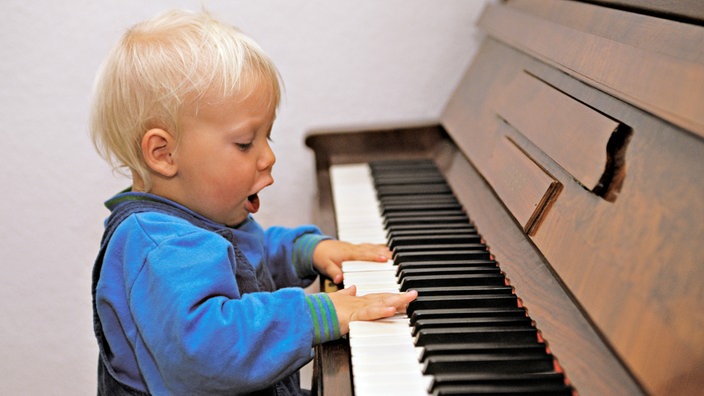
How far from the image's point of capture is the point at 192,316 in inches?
39.8

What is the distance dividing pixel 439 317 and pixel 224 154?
0.43 metres

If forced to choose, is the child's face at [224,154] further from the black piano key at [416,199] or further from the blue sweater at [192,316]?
the black piano key at [416,199]

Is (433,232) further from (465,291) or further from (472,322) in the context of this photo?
(472,322)

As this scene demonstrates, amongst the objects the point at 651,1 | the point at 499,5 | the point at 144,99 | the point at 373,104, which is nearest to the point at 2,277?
the point at 373,104

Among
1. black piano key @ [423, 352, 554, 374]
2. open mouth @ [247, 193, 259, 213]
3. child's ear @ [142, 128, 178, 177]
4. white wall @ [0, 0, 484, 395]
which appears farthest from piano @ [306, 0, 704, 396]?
white wall @ [0, 0, 484, 395]

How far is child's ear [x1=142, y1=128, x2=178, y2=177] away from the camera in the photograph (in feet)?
3.83

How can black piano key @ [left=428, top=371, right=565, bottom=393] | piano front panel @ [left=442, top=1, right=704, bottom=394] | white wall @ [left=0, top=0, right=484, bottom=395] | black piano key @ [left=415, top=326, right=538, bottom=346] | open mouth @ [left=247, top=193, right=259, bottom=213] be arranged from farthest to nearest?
white wall @ [left=0, top=0, right=484, bottom=395] → open mouth @ [left=247, top=193, right=259, bottom=213] → black piano key @ [left=415, top=326, right=538, bottom=346] → black piano key @ [left=428, top=371, right=565, bottom=393] → piano front panel @ [left=442, top=1, right=704, bottom=394]

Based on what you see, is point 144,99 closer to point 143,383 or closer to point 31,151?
point 143,383

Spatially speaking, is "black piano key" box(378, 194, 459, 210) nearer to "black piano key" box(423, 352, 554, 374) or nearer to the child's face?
the child's face

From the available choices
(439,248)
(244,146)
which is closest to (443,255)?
(439,248)

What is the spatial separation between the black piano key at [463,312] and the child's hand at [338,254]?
0.28 metres

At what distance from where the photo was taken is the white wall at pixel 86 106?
2201 millimetres

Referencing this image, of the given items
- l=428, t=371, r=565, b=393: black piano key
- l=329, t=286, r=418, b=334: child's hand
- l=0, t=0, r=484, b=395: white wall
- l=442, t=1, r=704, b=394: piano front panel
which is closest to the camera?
l=442, t=1, r=704, b=394: piano front panel

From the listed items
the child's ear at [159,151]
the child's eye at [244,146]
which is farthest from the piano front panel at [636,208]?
the child's ear at [159,151]
